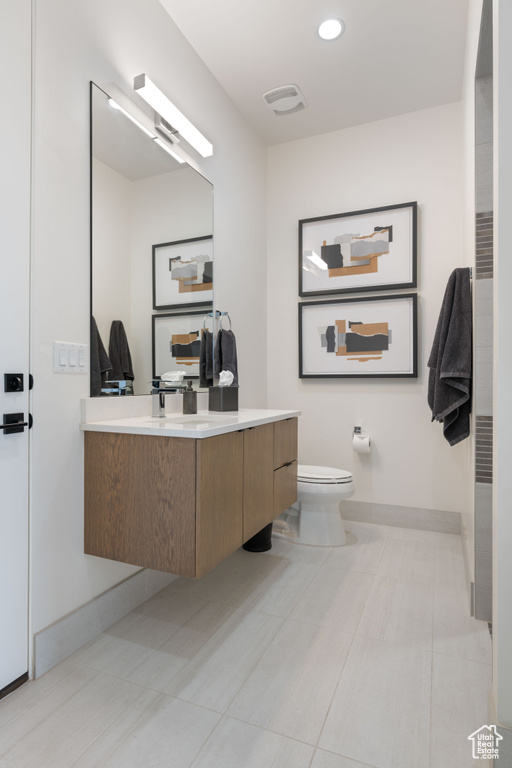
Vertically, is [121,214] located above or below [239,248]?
below

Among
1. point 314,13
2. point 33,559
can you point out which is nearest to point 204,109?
point 314,13

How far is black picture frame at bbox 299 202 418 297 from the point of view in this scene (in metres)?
2.83

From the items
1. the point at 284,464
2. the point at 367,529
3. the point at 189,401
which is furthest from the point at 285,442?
the point at 367,529

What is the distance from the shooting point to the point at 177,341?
2.18 m

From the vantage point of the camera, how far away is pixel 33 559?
141 cm

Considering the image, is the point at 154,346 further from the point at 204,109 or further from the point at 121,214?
the point at 204,109

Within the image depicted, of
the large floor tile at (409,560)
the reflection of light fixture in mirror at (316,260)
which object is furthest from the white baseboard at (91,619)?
the reflection of light fixture in mirror at (316,260)

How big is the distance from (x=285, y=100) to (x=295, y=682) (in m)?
3.07

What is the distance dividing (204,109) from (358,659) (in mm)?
2787

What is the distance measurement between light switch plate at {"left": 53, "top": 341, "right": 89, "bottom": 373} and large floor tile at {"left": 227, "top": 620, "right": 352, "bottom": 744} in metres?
1.22

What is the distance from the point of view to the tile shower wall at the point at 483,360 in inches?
67.1

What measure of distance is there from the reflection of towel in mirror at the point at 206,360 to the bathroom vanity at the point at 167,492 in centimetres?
71

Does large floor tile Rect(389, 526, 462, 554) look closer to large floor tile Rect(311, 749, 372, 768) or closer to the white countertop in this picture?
the white countertop

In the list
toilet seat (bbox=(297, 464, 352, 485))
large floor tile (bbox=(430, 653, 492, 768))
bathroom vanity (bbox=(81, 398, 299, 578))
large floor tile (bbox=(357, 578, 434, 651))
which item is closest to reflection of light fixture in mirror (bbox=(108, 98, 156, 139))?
bathroom vanity (bbox=(81, 398, 299, 578))
